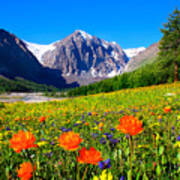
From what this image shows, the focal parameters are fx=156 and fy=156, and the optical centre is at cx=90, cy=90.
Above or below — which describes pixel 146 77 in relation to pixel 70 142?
above

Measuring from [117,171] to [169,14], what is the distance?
1340 inches

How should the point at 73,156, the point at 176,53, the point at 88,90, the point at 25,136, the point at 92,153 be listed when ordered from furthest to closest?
the point at 88,90 < the point at 176,53 < the point at 73,156 < the point at 25,136 < the point at 92,153

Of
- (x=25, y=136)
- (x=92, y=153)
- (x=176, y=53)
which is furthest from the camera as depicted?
(x=176, y=53)

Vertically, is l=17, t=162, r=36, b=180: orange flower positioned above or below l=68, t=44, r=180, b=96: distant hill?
below

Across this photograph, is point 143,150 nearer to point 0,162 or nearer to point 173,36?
point 0,162

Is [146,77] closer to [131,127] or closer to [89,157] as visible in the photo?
[131,127]

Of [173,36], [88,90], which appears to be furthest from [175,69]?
[88,90]

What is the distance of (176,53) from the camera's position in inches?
1117

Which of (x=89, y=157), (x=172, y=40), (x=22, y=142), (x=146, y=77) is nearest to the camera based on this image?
(x=89, y=157)

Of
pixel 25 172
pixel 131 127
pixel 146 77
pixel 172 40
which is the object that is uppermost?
pixel 172 40

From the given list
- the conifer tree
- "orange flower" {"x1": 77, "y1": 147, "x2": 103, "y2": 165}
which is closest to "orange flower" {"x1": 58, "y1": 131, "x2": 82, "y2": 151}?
"orange flower" {"x1": 77, "y1": 147, "x2": 103, "y2": 165}

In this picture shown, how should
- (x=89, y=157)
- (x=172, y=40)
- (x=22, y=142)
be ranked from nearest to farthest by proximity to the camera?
1. (x=89, y=157)
2. (x=22, y=142)
3. (x=172, y=40)

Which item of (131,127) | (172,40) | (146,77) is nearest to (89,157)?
(131,127)

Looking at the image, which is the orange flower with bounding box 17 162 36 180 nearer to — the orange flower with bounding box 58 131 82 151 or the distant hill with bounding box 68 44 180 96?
the orange flower with bounding box 58 131 82 151
